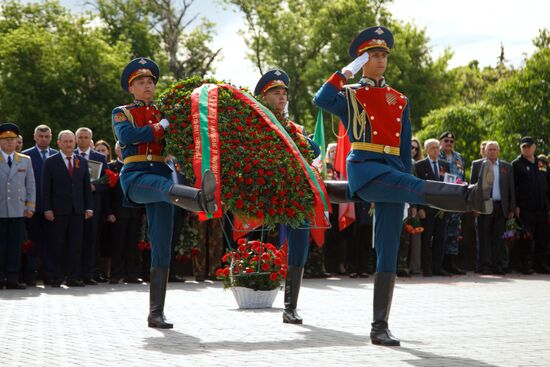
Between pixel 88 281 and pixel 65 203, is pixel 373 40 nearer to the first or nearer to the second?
pixel 65 203

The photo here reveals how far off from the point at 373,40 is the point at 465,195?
64.3 inches

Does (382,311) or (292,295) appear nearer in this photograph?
(382,311)

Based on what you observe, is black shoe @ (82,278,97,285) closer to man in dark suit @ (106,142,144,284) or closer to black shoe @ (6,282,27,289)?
man in dark suit @ (106,142,144,284)

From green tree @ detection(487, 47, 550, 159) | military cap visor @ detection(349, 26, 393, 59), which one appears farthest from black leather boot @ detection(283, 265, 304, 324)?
green tree @ detection(487, 47, 550, 159)

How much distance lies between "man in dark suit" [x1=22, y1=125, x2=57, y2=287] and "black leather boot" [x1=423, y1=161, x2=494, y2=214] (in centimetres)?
903

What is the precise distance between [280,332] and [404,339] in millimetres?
1143

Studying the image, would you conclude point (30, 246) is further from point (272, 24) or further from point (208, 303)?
point (272, 24)

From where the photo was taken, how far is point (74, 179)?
15.2 m

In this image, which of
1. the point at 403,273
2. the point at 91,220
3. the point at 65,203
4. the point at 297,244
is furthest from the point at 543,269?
the point at 297,244

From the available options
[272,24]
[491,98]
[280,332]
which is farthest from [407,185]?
[272,24]

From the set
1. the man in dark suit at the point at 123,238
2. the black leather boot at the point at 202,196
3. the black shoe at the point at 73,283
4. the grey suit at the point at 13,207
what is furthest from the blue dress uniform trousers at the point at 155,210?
the man in dark suit at the point at 123,238

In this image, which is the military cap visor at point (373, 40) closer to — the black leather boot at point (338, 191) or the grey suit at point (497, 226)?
the black leather boot at point (338, 191)

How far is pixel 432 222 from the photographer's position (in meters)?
17.6

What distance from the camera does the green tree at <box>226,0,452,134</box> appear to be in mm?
57062
